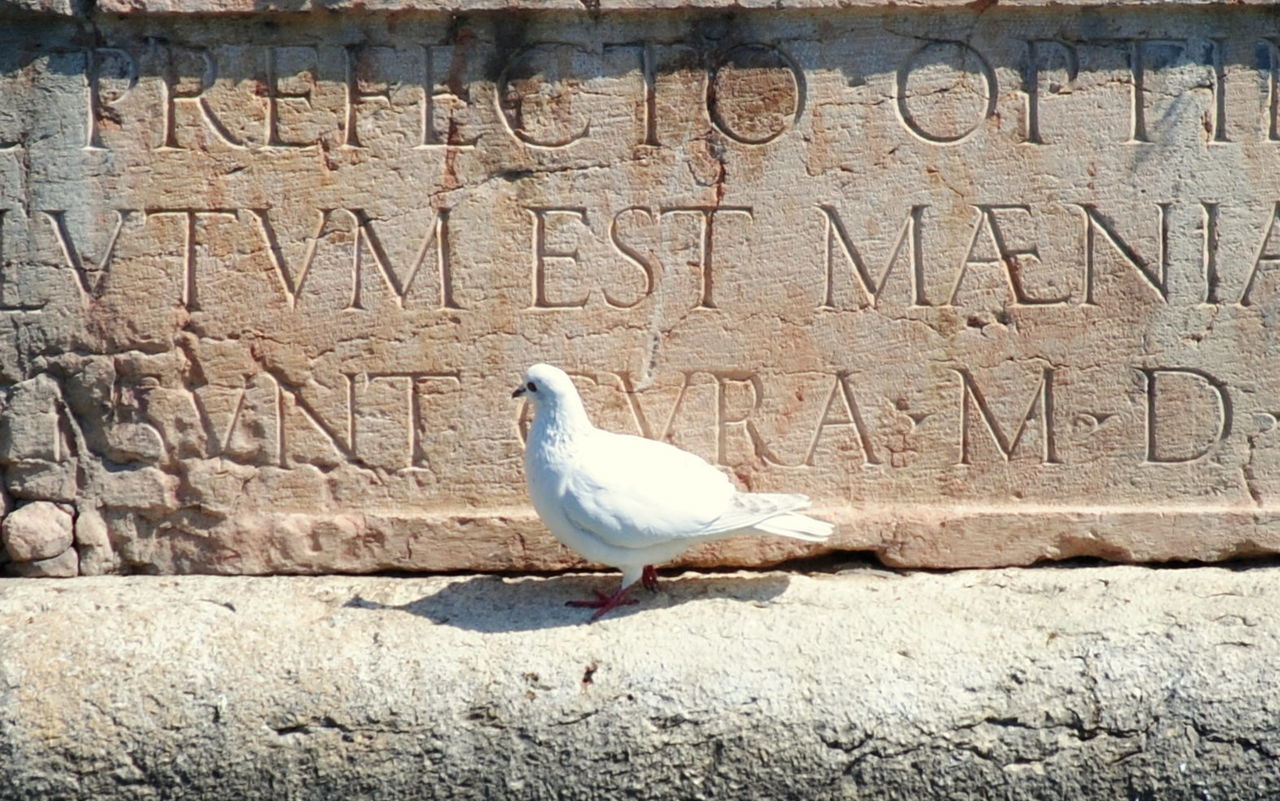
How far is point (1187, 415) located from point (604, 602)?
1.69 m

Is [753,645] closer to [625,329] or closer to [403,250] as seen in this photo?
[625,329]

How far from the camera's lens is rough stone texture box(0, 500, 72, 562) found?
411 cm

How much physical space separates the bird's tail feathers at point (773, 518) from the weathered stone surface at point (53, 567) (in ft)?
6.14

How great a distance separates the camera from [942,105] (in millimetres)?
3984

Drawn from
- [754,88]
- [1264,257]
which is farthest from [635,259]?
[1264,257]

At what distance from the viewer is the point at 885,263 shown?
4035 millimetres

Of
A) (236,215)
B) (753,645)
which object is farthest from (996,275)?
(236,215)

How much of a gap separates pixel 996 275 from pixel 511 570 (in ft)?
5.18

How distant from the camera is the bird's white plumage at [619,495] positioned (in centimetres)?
361

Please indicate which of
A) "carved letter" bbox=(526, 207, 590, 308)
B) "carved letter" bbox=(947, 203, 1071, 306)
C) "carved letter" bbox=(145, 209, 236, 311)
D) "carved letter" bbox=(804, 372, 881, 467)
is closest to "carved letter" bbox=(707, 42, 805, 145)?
"carved letter" bbox=(526, 207, 590, 308)

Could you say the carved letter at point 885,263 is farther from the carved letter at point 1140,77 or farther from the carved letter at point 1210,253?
the carved letter at point 1210,253

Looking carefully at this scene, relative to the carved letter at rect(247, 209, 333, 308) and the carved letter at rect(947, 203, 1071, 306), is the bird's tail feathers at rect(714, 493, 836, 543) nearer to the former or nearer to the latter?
the carved letter at rect(947, 203, 1071, 306)

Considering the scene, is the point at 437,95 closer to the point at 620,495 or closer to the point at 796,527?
the point at 620,495

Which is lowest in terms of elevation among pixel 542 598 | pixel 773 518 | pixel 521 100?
pixel 542 598
